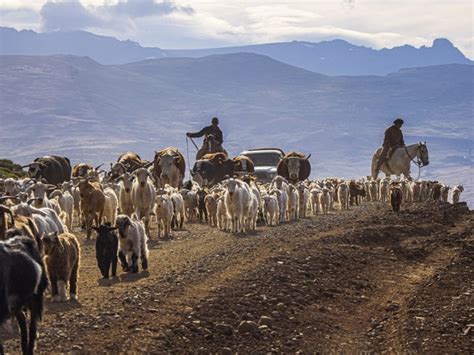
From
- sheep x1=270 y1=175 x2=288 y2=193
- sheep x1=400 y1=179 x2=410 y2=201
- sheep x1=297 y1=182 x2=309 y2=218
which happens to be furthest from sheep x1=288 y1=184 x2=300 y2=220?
sheep x1=400 y1=179 x2=410 y2=201

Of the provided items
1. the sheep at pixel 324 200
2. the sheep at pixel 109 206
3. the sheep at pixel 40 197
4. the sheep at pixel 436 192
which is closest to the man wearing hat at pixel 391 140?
the sheep at pixel 436 192

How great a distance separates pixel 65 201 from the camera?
2467 centimetres

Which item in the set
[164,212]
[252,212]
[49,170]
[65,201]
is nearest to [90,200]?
[65,201]

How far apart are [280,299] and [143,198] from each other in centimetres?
1003

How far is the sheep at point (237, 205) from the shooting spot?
24.6 m

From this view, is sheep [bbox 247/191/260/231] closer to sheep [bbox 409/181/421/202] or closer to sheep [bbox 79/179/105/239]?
sheep [bbox 79/179/105/239]

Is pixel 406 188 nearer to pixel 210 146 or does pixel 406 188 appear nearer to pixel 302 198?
pixel 302 198

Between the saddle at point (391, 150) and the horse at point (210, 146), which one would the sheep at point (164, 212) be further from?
the saddle at point (391, 150)

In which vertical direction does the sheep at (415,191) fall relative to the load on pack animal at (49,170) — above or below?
below

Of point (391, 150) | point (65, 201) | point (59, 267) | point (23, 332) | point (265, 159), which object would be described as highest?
point (391, 150)

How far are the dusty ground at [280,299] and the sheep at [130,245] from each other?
1.25ft

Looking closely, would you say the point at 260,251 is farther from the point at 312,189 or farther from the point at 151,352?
the point at 312,189

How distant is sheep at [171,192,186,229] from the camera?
1019 inches

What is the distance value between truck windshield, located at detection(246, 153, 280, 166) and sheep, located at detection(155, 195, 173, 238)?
20.9 meters
